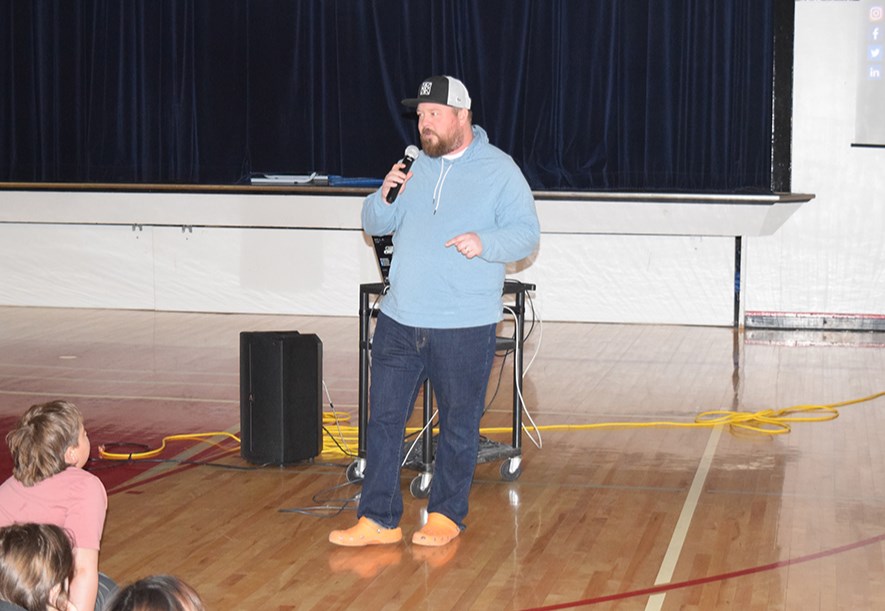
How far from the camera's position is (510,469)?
17.3 feet

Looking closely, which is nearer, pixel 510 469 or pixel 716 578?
pixel 716 578

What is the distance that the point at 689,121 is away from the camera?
10.4 metres

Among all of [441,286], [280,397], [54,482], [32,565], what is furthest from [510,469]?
[32,565]

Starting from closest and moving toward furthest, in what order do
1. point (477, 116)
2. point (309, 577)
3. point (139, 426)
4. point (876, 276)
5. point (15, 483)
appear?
1. point (15, 483)
2. point (309, 577)
3. point (139, 426)
4. point (876, 276)
5. point (477, 116)

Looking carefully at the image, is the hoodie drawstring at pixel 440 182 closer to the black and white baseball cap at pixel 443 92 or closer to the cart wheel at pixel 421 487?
the black and white baseball cap at pixel 443 92

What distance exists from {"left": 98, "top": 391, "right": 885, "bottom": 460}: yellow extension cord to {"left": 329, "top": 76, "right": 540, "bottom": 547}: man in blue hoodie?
148cm

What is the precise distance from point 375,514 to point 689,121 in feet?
22.7

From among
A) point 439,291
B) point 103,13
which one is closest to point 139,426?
point 439,291

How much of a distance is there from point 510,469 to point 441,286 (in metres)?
1.40

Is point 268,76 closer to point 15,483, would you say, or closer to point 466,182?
point 466,182

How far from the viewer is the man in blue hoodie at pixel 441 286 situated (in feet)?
13.5

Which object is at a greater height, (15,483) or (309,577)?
(15,483)

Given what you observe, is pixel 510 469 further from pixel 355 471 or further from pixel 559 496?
pixel 355 471

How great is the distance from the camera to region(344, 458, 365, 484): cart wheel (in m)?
5.20
